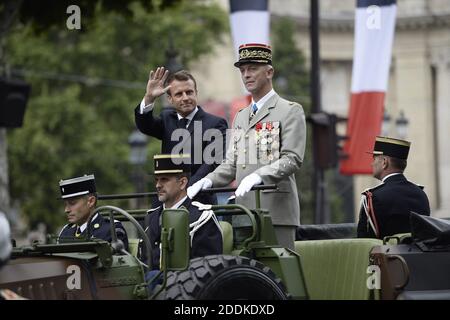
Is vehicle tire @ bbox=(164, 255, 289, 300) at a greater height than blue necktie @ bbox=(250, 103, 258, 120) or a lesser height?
lesser

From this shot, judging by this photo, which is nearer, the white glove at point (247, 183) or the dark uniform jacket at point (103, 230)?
the white glove at point (247, 183)

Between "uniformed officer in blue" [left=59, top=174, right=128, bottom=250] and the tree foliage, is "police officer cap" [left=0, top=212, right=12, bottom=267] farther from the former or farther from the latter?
the tree foliage

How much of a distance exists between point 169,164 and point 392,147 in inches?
69.4

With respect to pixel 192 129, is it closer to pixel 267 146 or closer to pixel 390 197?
pixel 267 146

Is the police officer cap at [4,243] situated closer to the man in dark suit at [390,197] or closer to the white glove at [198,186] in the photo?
the white glove at [198,186]

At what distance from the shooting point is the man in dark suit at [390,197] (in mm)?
10242

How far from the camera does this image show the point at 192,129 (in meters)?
10.4

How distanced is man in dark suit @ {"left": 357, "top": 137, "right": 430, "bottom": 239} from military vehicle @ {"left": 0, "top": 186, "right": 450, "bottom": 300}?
0.34 metres

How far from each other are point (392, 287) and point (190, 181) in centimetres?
185

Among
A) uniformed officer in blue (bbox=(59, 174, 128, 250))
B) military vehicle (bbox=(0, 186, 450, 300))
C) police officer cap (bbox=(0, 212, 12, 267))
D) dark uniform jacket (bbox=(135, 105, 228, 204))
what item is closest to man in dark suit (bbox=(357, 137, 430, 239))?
military vehicle (bbox=(0, 186, 450, 300))

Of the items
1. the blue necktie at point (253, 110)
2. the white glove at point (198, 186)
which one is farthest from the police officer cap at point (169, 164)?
the blue necktie at point (253, 110)

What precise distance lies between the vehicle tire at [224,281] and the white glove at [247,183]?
66 cm

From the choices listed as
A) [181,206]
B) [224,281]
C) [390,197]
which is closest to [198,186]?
[181,206]

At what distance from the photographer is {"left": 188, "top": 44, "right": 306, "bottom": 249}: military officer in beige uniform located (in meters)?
9.73
